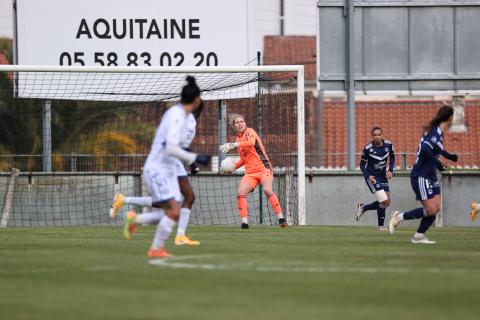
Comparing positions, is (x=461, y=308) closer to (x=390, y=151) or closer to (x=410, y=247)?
(x=410, y=247)

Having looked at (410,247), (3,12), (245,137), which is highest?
(3,12)

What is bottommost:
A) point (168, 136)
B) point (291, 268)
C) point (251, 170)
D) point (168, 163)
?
point (291, 268)

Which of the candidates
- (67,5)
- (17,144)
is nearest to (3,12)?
(17,144)

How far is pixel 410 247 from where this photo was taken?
49.5 feet

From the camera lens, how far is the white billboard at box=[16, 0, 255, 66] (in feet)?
96.6

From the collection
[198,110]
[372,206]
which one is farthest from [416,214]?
[372,206]

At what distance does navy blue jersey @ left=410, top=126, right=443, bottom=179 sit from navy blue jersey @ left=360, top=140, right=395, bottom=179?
6.43 meters

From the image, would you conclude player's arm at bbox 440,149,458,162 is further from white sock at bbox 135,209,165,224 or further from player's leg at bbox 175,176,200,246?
white sock at bbox 135,209,165,224

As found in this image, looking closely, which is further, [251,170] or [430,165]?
[251,170]

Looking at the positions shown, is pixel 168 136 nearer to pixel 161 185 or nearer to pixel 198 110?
pixel 161 185

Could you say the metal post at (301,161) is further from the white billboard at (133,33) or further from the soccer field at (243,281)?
the soccer field at (243,281)

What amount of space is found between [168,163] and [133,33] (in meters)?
17.3

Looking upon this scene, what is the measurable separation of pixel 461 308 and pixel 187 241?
24.1 feet

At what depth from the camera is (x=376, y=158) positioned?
22.5m
